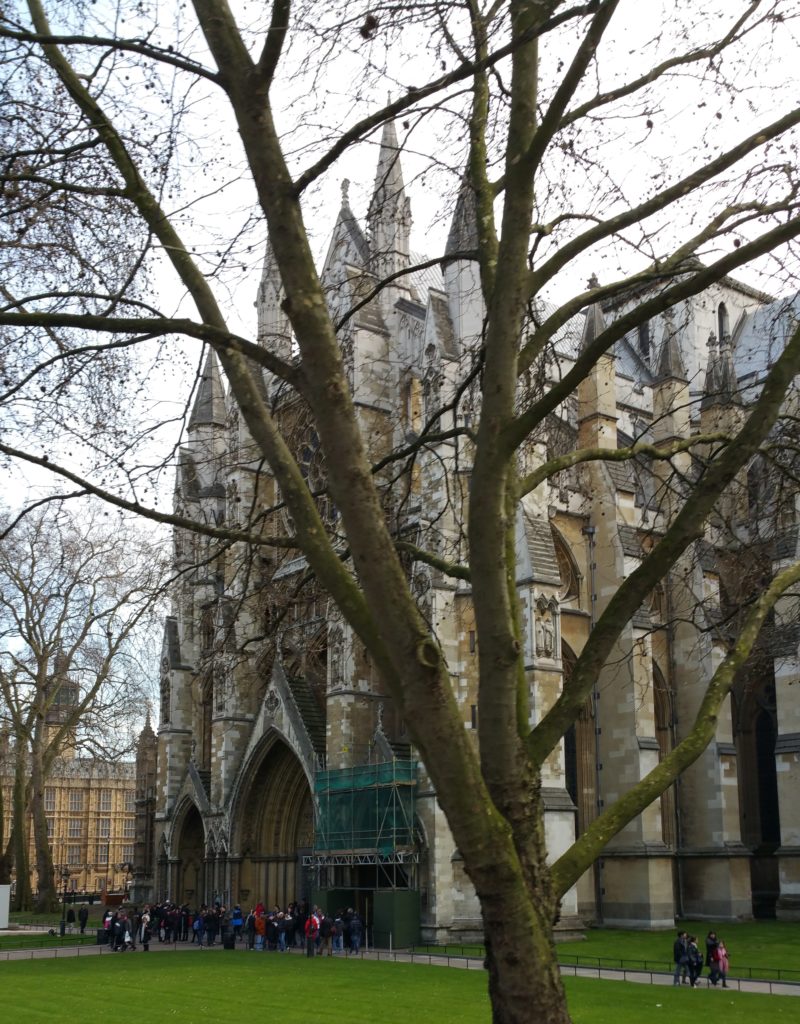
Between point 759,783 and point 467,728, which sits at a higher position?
point 467,728

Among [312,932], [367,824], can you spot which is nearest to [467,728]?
[367,824]

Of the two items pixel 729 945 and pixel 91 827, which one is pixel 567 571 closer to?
pixel 729 945

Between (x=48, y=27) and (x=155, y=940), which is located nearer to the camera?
(x=48, y=27)

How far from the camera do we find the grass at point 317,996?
1513cm

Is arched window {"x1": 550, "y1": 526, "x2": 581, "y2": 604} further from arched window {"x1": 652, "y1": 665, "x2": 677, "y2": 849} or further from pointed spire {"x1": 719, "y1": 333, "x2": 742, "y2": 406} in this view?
pointed spire {"x1": 719, "y1": 333, "x2": 742, "y2": 406}

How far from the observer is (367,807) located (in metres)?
26.6

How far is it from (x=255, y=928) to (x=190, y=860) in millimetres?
8076

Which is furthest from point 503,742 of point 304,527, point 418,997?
point 418,997

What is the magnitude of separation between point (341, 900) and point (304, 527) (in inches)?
954

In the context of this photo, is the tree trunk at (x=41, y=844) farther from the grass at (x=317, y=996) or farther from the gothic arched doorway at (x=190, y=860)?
the grass at (x=317, y=996)

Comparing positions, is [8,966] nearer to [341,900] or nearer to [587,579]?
[341,900]

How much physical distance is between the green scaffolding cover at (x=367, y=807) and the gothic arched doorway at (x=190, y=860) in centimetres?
801

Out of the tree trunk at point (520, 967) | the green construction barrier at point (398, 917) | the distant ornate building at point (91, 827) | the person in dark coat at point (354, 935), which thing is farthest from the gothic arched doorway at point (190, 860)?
the distant ornate building at point (91, 827)

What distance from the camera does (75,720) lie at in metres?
38.1
